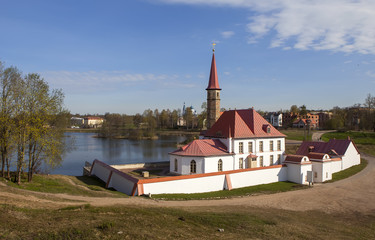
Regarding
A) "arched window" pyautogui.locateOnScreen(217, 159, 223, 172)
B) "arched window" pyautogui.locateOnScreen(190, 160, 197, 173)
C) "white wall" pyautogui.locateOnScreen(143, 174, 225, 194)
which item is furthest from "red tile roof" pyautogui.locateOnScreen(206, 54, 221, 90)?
"white wall" pyautogui.locateOnScreen(143, 174, 225, 194)

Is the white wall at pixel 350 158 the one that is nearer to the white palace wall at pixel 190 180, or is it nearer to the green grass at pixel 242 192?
A: the white palace wall at pixel 190 180

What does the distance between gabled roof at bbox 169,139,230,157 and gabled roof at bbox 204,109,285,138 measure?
1.69 metres

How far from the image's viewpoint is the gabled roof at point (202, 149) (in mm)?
26922

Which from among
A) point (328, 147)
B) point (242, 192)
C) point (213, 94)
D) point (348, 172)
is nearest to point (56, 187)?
point (242, 192)

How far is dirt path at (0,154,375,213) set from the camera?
15.8 meters

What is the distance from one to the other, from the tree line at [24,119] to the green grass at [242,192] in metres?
9.79

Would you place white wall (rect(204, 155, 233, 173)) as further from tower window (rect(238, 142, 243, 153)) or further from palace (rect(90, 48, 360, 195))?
tower window (rect(238, 142, 243, 153))

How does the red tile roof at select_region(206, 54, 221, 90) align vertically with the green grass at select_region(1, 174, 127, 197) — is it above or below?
above

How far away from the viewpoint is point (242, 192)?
23156 mm

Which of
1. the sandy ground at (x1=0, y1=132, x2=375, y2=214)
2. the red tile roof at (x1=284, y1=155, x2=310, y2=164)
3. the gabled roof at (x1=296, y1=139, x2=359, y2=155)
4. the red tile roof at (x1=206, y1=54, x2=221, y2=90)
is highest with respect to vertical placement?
the red tile roof at (x1=206, y1=54, x2=221, y2=90)

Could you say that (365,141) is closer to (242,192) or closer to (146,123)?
(242,192)

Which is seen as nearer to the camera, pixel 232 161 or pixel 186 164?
pixel 186 164

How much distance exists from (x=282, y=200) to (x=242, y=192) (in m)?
3.22

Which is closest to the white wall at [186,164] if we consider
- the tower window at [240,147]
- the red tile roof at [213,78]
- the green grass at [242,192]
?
the green grass at [242,192]
